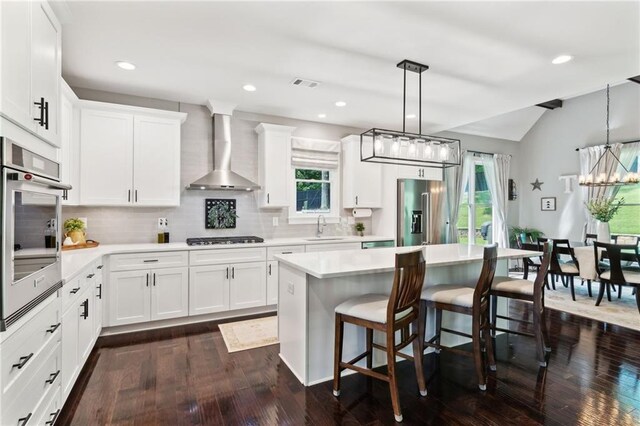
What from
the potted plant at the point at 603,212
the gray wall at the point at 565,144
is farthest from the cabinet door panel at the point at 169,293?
the gray wall at the point at 565,144

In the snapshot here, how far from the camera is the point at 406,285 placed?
2174mm

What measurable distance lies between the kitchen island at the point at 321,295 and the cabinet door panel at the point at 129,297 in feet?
5.60

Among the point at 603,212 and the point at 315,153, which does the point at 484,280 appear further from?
the point at 603,212

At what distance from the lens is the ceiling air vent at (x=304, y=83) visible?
3.63m

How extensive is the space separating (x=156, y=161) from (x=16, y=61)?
8.20 ft

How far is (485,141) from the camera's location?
7.28 meters

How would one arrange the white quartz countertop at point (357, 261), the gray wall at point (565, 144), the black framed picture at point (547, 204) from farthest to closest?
the black framed picture at point (547, 204)
the gray wall at point (565, 144)
the white quartz countertop at point (357, 261)

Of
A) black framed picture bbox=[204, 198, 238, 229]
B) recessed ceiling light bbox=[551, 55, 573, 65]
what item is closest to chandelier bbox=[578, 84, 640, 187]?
recessed ceiling light bbox=[551, 55, 573, 65]

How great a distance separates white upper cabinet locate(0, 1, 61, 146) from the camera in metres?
1.47

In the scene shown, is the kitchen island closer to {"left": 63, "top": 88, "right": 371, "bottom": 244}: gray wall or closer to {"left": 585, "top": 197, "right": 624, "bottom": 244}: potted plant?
{"left": 63, "top": 88, "right": 371, "bottom": 244}: gray wall

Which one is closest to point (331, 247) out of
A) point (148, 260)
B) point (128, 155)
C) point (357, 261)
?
point (357, 261)

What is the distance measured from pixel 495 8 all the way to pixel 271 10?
1.61 meters

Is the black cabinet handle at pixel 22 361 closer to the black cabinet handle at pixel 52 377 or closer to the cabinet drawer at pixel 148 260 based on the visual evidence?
the black cabinet handle at pixel 52 377

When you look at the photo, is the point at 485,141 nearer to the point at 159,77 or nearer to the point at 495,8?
the point at 495,8
